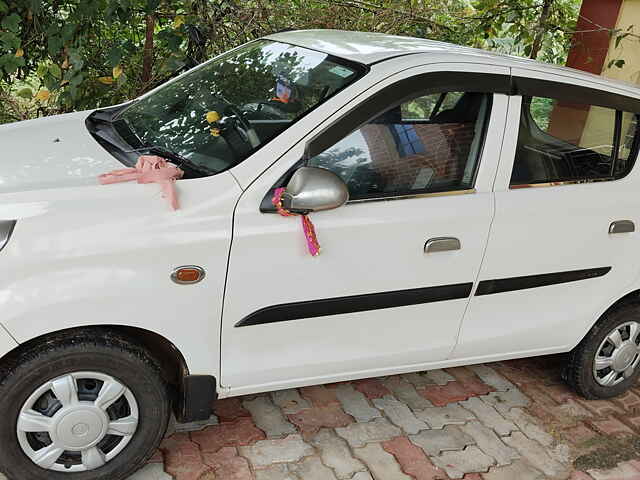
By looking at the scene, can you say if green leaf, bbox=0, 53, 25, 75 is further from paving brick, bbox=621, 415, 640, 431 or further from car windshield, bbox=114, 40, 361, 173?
paving brick, bbox=621, 415, 640, 431

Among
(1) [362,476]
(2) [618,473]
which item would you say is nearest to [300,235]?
(1) [362,476]

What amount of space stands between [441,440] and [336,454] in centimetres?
54

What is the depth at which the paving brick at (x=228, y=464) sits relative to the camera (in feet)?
9.93

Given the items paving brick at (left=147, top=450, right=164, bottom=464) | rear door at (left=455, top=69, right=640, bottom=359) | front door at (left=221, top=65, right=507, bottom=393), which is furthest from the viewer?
rear door at (left=455, top=69, right=640, bottom=359)

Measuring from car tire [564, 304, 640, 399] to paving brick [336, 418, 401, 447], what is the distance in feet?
3.51

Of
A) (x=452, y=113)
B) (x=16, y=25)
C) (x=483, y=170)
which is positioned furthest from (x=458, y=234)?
(x=16, y=25)

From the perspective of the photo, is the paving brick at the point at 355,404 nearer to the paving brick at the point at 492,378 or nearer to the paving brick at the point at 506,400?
the paving brick at the point at 506,400

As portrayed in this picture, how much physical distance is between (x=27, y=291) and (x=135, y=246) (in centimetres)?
38

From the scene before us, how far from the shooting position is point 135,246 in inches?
Answer: 98.8

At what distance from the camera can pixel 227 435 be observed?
10.7 ft

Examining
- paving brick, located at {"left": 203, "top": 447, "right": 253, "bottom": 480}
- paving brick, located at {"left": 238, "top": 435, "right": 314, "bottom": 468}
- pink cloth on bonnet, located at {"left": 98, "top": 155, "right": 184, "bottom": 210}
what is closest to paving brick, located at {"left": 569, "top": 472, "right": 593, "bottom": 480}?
paving brick, located at {"left": 238, "top": 435, "right": 314, "bottom": 468}

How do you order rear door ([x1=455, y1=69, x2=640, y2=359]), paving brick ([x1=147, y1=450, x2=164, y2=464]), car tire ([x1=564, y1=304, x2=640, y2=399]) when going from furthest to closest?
car tire ([x1=564, y1=304, x2=640, y2=399]) < rear door ([x1=455, y1=69, x2=640, y2=359]) < paving brick ([x1=147, y1=450, x2=164, y2=464])

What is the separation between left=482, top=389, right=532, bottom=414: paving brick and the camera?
12.4 ft

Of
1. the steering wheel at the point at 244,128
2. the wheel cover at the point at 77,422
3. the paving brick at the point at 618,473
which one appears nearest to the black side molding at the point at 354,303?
the wheel cover at the point at 77,422
